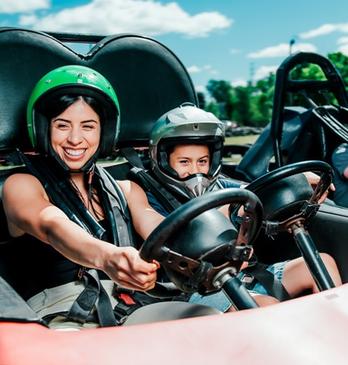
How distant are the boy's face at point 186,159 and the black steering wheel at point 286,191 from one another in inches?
15.9

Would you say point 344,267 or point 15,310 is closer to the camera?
point 15,310

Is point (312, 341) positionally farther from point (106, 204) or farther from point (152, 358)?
point (106, 204)

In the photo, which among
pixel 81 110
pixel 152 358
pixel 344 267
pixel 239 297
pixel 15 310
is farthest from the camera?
pixel 344 267

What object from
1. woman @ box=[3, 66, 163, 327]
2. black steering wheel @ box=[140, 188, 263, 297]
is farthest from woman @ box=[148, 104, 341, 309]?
black steering wheel @ box=[140, 188, 263, 297]

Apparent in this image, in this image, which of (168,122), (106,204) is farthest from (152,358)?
(168,122)

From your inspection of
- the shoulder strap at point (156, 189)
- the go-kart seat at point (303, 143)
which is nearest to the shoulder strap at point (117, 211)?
the shoulder strap at point (156, 189)

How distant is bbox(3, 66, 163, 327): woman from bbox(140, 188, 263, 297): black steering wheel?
1.39 feet

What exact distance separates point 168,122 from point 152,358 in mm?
1125

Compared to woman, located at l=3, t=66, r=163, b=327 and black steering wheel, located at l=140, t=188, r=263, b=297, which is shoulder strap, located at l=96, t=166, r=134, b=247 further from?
black steering wheel, located at l=140, t=188, r=263, b=297

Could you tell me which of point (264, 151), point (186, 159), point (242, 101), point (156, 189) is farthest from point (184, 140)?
point (242, 101)

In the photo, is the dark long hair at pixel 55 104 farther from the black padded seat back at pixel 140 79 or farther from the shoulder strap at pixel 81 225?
the black padded seat back at pixel 140 79

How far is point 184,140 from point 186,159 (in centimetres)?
8

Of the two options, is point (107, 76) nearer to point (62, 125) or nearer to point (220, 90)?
point (62, 125)

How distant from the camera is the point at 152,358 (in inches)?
36.1
